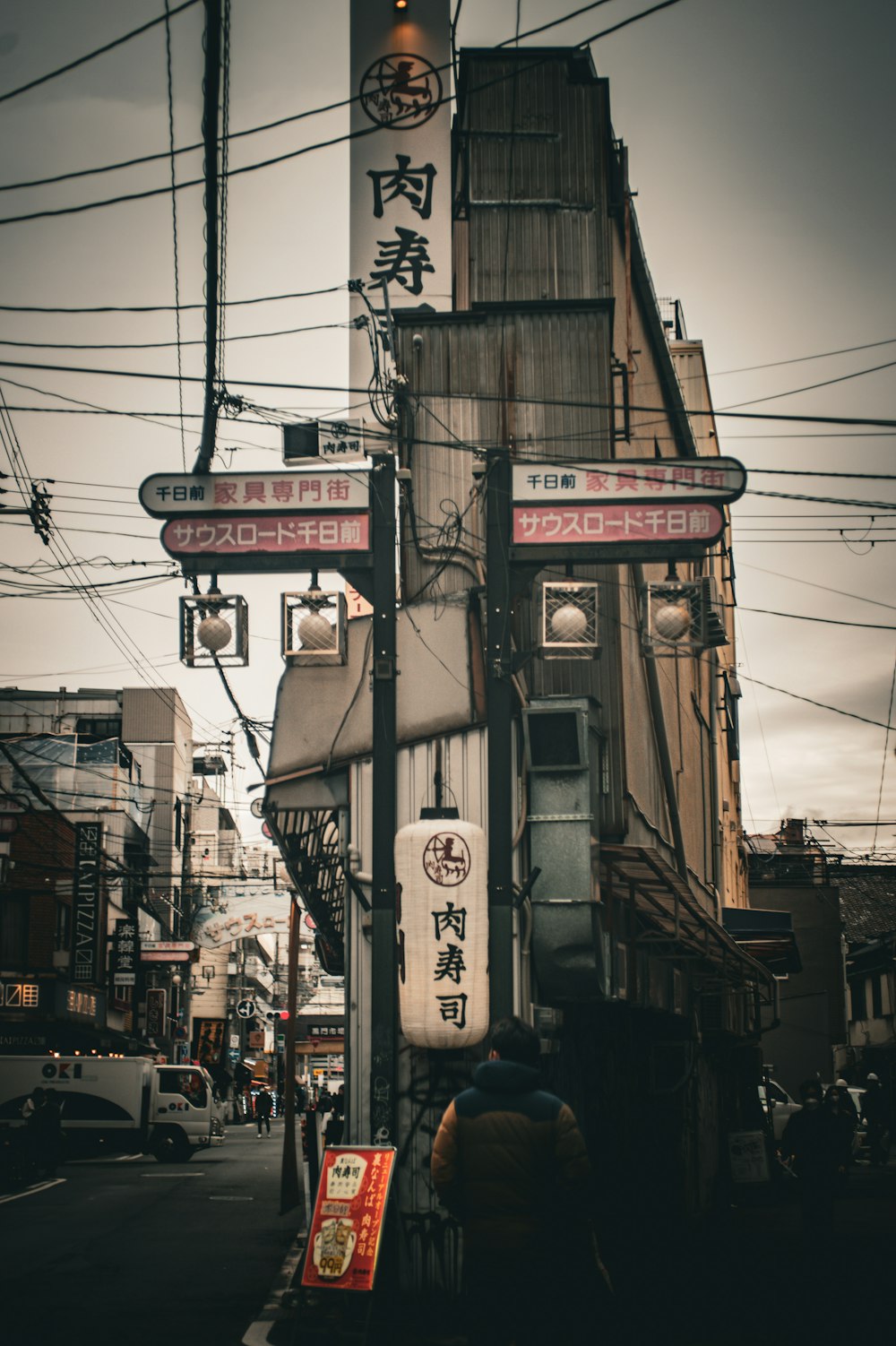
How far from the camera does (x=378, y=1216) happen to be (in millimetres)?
10055

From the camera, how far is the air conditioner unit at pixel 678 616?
11.9 metres

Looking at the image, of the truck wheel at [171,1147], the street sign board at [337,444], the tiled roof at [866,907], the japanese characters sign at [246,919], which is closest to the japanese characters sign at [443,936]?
the street sign board at [337,444]

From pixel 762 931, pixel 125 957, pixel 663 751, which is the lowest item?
pixel 762 931

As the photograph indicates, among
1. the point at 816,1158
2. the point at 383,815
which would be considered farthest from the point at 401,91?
the point at 816,1158

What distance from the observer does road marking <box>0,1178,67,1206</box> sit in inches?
894

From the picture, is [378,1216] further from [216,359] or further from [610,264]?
[610,264]

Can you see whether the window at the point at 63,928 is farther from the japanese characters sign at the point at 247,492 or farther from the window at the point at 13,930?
the japanese characters sign at the point at 247,492

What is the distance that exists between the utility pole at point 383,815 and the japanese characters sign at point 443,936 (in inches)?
6.1

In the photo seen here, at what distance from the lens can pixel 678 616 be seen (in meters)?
11.9

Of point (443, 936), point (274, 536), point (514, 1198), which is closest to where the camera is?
point (514, 1198)

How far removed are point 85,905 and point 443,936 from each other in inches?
1352

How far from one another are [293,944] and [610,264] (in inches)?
463

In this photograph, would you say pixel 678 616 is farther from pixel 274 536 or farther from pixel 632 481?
pixel 274 536

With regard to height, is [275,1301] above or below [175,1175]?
above
